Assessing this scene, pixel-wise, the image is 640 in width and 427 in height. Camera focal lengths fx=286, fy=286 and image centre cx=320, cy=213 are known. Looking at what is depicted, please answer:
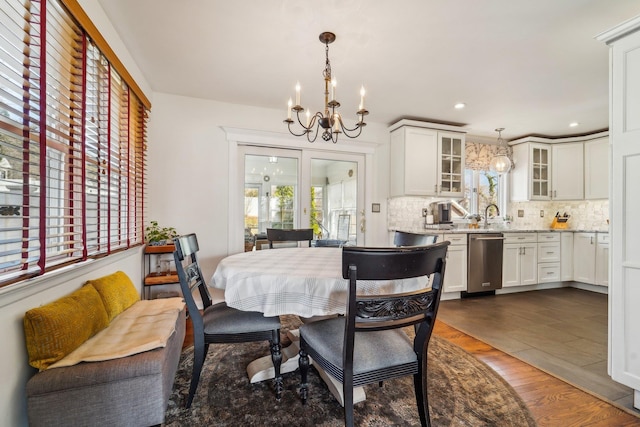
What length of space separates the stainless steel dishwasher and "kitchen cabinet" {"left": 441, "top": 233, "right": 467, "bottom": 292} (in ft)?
0.22

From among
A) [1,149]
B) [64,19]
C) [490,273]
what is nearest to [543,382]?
[490,273]

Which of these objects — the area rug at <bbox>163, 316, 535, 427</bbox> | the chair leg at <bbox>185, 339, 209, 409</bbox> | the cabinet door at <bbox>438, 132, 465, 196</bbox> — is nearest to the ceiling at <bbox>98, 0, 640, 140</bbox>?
the cabinet door at <bbox>438, 132, 465, 196</bbox>

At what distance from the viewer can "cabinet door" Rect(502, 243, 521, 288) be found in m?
4.02

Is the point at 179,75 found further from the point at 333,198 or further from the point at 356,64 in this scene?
the point at 333,198

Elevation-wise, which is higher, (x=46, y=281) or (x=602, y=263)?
(x=46, y=281)

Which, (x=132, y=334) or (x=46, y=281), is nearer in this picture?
(x=46, y=281)

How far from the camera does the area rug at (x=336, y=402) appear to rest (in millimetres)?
1482

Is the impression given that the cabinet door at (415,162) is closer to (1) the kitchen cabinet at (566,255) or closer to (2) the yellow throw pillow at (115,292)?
(1) the kitchen cabinet at (566,255)

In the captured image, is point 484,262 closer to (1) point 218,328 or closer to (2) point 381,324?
(2) point 381,324

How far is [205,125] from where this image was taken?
336 centimetres

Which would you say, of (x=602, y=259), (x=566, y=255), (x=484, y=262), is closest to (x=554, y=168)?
(x=566, y=255)

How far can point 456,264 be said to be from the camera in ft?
12.3

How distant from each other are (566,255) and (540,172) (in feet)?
4.53

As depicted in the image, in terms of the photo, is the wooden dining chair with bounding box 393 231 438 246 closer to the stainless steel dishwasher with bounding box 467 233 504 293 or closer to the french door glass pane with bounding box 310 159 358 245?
the french door glass pane with bounding box 310 159 358 245
